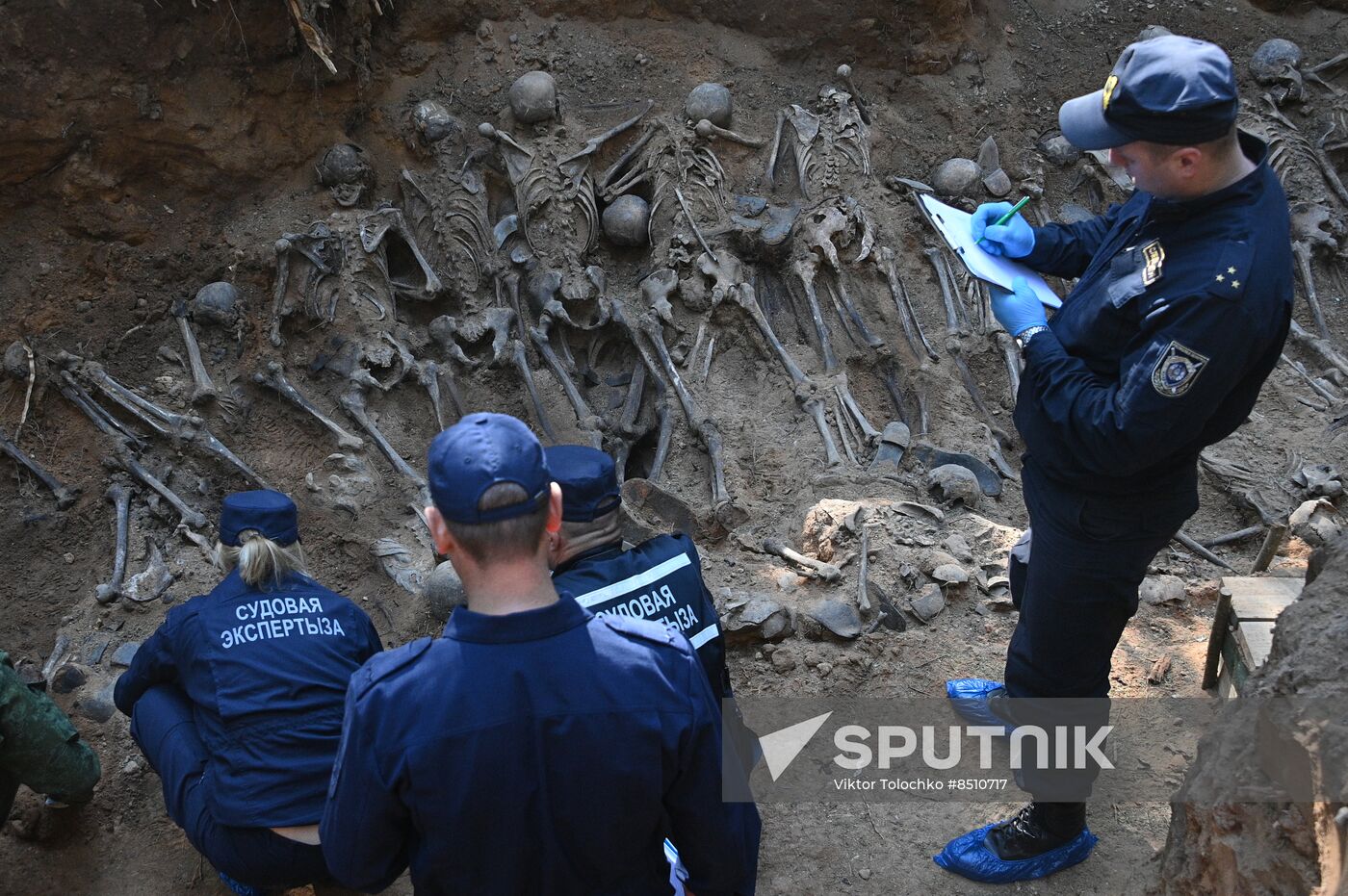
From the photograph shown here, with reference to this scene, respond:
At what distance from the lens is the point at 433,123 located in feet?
23.0

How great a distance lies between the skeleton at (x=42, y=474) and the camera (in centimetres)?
540

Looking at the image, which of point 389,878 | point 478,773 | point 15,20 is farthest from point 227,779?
point 15,20

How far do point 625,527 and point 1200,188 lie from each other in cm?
310

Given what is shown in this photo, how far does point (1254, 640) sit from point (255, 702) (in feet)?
10.6

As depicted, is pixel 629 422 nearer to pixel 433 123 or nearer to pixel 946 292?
pixel 946 292

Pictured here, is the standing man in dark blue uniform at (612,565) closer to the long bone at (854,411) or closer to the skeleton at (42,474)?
the long bone at (854,411)

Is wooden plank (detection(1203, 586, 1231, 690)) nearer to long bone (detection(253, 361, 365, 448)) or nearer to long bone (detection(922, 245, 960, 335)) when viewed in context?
long bone (detection(922, 245, 960, 335))

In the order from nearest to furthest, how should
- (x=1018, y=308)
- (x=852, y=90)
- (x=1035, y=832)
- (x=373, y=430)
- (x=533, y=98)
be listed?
(x=1018, y=308) → (x=1035, y=832) → (x=373, y=430) → (x=533, y=98) → (x=852, y=90)

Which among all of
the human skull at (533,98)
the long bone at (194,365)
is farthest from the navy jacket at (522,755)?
the human skull at (533,98)

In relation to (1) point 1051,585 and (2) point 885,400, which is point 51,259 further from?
(1) point 1051,585

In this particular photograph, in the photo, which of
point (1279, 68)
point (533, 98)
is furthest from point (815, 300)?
point (1279, 68)

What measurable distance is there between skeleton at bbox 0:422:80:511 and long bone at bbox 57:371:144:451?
1.14ft

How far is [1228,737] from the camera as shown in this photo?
2.11 meters

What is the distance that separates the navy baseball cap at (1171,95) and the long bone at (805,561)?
264 cm
